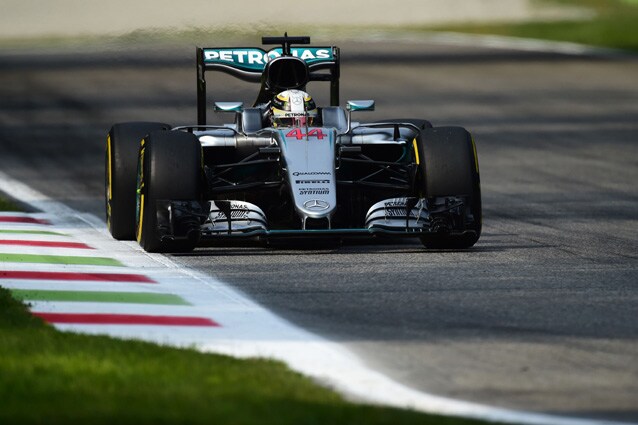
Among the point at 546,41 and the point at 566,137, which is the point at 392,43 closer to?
the point at 546,41

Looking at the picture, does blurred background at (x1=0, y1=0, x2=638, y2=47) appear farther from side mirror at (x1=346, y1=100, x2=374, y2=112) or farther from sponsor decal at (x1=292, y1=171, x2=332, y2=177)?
sponsor decal at (x1=292, y1=171, x2=332, y2=177)

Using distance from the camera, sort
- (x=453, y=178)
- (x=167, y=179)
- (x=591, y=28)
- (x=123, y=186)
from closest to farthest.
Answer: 1. (x=167, y=179)
2. (x=453, y=178)
3. (x=123, y=186)
4. (x=591, y=28)

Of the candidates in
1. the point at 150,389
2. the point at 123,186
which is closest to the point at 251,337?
the point at 150,389

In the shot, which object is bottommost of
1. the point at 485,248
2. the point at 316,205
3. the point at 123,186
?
the point at 485,248

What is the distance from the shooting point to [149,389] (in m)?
6.47

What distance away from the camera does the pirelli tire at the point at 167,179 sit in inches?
448

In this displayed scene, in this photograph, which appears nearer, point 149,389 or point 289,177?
point 149,389

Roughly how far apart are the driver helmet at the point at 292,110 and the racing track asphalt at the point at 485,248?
112 centimetres

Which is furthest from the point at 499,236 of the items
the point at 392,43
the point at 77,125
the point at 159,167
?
the point at 392,43

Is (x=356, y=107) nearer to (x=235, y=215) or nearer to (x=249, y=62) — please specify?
(x=249, y=62)

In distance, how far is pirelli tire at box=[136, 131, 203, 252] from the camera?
11367 mm

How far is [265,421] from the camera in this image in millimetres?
5887

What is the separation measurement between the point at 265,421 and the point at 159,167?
5.73 m

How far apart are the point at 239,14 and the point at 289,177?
890cm
